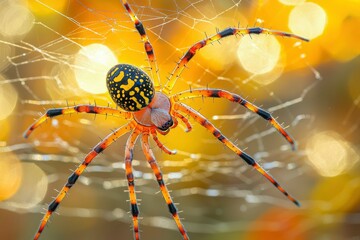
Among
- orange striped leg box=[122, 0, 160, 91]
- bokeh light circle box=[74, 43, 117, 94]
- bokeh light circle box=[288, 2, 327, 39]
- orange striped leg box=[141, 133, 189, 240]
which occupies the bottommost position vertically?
orange striped leg box=[141, 133, 189, 240]

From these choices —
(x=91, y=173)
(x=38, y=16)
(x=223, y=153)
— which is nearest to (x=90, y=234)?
(x=91, y=173)

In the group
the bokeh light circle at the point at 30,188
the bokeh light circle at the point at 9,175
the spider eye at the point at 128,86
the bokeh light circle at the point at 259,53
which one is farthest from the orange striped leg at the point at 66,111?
the bokeh light circle at the point at 30,188

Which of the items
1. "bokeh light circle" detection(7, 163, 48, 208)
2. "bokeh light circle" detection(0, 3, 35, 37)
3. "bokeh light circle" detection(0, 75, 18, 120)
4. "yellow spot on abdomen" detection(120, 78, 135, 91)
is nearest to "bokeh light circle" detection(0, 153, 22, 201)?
"bokeh light circle" detection(7, 163, 48, 208)

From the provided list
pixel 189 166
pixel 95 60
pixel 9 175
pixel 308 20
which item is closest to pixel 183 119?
pixel 95 60

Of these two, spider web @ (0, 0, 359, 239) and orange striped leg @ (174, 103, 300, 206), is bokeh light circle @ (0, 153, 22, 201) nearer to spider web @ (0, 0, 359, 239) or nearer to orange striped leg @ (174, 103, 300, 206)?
spider web @ (0, 0, 359, 239)

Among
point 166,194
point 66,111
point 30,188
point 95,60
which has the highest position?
point 30,188

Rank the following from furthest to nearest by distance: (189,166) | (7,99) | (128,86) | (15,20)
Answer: (189,166) → (7,99) → (15,20) → (128,86)

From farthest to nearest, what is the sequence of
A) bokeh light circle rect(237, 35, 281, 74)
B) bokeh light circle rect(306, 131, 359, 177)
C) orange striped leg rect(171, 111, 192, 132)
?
bokeh light circle rect(306, 131, 359, 177)
bokeh light circle rect(237, 35, 281, 74)
orange striped leg rect(171, 111, 192, 132)

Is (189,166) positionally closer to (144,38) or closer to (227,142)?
(227,142)
